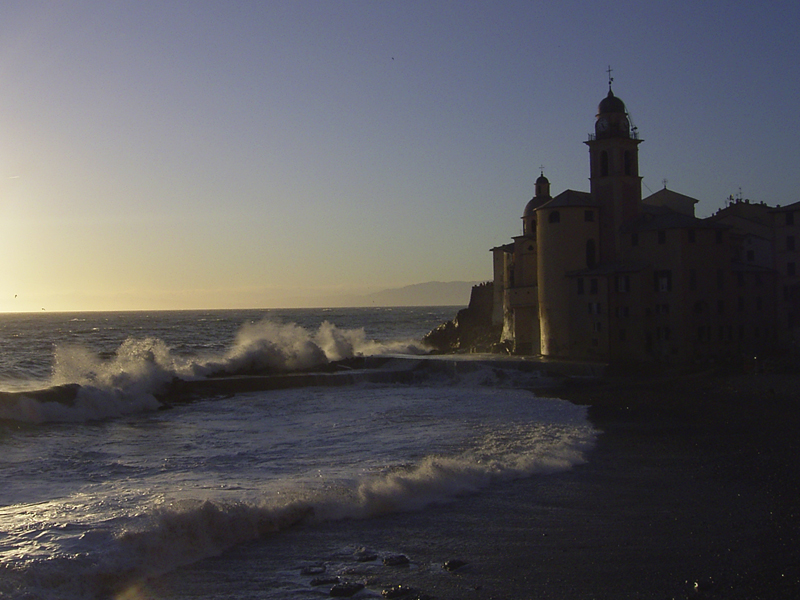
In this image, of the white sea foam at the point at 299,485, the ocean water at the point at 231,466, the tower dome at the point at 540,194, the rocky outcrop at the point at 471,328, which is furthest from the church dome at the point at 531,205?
the white sea foam at the point at 299,485

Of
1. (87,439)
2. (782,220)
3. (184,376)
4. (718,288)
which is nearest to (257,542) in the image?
(87,439)

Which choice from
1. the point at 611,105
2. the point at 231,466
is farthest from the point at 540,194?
the point at 231,466

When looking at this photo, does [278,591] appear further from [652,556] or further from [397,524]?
[652,556]

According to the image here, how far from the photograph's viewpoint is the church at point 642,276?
39.2 meters

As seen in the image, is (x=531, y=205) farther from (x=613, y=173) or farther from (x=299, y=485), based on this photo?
Answer: (x=299, y=485)

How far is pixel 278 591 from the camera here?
33.1ft

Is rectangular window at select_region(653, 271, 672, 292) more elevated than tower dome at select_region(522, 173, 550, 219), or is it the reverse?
tower dome at select_region(522, 173, 550, 219)

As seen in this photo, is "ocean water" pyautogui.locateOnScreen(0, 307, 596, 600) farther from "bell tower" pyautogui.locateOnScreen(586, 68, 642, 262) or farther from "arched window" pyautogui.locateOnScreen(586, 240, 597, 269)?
"bell tower" pyautogui.locateOnScreen(586, 68, 642, 262)

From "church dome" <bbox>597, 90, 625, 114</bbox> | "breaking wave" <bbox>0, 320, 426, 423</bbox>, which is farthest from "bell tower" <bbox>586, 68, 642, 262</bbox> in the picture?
"breaking wave" <bbox>0, 320, 426, 423</bbox>

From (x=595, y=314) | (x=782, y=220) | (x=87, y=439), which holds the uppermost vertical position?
(x=782, y=220)

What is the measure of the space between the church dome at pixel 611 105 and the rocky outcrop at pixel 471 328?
62.5 feet

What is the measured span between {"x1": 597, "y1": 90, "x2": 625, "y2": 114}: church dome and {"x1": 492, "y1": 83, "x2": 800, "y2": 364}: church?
6 centimetres

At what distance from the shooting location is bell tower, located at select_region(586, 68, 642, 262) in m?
42.9

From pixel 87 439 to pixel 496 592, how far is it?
59.8 ft
